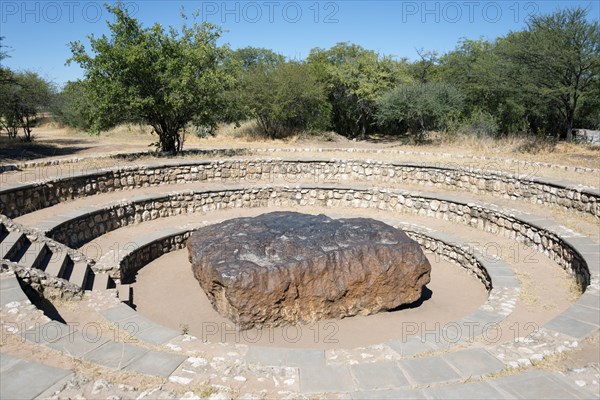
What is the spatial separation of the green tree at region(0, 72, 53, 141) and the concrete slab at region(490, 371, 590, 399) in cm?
2903

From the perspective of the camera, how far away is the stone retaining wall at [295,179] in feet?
35.6

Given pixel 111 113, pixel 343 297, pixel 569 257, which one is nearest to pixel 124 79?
pixel 111 113

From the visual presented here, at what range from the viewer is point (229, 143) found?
2556cm

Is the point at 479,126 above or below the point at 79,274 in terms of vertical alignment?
above

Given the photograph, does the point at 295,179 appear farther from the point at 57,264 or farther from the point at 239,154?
the point at 57,264

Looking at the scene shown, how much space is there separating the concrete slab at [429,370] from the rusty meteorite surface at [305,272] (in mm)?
2678

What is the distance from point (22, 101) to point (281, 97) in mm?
16311

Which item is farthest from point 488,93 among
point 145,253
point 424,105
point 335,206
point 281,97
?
point 145,253

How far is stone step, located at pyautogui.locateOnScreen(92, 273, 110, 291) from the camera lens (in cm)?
806

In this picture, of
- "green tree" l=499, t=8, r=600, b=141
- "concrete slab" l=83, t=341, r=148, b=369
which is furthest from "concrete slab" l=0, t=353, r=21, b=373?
"green tree" l=499, t=8, r=600, b=141

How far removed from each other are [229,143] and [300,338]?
1995 cm

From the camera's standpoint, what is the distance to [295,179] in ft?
51.1

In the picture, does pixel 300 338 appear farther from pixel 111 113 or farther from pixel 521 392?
pixel 111 113

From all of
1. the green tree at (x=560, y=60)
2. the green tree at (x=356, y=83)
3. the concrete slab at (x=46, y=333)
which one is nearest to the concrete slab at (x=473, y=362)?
the concrete slab at (x=46, y=333)
